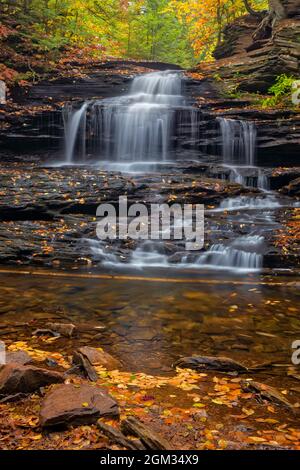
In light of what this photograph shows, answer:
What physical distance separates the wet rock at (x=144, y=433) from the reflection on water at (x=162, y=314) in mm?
1361

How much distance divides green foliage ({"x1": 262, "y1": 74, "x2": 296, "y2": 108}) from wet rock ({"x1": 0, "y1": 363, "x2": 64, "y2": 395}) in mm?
14965

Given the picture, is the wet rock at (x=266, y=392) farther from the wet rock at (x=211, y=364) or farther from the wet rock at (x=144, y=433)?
the wet rock at (x=144, y=433)

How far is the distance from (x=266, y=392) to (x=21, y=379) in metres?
2.20

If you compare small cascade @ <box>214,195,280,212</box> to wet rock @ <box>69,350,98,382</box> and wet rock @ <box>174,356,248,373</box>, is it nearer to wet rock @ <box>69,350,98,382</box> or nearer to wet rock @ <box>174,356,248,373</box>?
wet rock @ <box>174,356,248,373</box>

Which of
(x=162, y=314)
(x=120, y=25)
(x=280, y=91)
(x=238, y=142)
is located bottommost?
(x=162, y=314)

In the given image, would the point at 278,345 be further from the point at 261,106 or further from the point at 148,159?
the point at 261,106

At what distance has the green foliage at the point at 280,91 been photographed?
15.9 metres

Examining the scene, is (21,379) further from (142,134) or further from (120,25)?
(120,25)

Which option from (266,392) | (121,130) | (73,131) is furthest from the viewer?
(73,131)

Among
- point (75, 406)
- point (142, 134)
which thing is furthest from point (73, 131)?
point (75, 406)

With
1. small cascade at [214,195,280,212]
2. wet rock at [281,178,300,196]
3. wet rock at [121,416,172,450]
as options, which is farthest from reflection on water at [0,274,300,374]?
wet rock at [281,178,300,196]

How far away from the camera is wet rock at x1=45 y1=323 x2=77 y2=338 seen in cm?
515

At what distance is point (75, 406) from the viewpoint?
3002 mm
